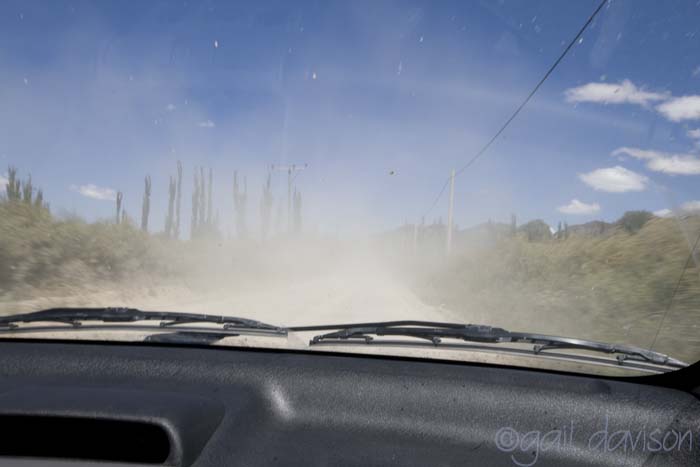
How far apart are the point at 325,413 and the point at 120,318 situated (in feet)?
5.60

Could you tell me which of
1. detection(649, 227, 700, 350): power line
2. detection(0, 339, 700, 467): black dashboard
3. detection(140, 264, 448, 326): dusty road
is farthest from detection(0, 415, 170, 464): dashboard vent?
detection(649, 227, 700, 350): power line

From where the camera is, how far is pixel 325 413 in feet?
10.5

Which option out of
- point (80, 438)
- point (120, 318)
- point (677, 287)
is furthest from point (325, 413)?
point (677, 287)

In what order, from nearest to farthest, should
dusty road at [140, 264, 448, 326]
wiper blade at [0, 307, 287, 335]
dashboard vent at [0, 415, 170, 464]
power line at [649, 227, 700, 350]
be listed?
dashboard vent at [0, 415, 170, 464] < power line at [649, 227, 700, 350] < wiper blade at [0, 307, 287, 335] < dusty road at [140, 264, 448, 326]

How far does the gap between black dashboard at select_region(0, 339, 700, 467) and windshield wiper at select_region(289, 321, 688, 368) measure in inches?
8.5

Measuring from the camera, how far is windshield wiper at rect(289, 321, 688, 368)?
3.44m

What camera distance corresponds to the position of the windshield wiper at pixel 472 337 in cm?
344

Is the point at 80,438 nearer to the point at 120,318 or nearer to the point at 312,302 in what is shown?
the point at 120,318

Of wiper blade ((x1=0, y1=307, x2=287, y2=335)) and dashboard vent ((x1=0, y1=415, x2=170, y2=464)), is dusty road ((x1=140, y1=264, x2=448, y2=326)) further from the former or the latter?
dashboard vent ((x1=0, y1=415, x2=170, y2=464))

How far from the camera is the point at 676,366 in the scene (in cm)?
320

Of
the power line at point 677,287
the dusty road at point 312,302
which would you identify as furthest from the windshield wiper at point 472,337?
the dusty road at point 312,302

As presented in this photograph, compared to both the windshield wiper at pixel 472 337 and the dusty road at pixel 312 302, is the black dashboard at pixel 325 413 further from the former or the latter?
the dusty road at pixel 312 302

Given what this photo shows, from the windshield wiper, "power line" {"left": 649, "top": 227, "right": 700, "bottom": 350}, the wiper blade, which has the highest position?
"power line" {"left": 649, "top": 227, "right": 700, "bottom": 350}

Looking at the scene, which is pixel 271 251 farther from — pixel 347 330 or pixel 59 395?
pixel 59 395
